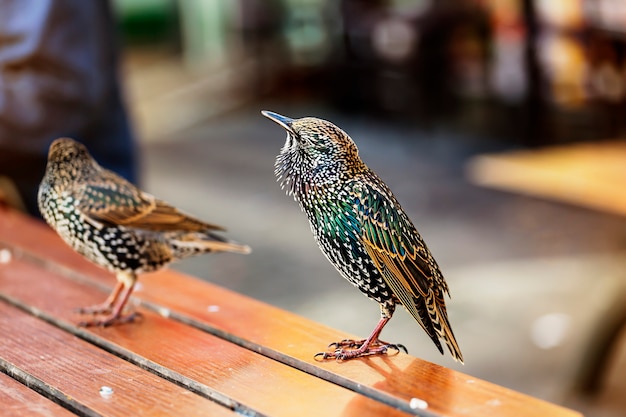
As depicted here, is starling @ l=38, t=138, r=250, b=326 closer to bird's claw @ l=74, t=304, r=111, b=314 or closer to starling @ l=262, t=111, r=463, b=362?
bird's claw @ l=74, t=304, r=111, b=314

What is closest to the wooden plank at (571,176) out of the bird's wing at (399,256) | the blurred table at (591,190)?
the blurred table at (591,190)

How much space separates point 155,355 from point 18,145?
1.53 m

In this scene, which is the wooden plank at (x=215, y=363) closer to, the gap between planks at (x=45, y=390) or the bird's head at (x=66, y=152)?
the gap between planks at (x=45, y=390)

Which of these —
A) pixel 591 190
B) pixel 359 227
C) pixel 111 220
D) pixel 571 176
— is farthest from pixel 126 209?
pixel 571 176

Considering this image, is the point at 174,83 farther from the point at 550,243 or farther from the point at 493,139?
the point at 550,243

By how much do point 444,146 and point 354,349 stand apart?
6.80 metres

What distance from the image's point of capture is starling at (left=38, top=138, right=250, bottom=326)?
85.3 inches

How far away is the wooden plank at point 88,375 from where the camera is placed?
1755 mm

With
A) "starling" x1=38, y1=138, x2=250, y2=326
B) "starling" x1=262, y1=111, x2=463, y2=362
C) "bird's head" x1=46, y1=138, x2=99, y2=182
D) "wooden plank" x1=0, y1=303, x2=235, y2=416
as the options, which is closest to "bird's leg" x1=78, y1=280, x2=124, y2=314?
"starling" x1=38, y1=138, x2=250, y2=326

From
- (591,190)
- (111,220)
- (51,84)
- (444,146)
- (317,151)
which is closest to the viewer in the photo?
(317,151)

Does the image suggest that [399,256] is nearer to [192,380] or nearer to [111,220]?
[192,380]

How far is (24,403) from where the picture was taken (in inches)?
70.2

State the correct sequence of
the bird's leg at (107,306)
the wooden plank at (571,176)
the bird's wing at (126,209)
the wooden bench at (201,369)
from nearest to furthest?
the wooden bench at (201,369), the bird's wing at (126,209), the bird's leg at (107,306), the wooden plank at (571,176)

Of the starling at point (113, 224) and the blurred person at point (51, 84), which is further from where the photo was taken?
the blurred person at point (51, 84)
